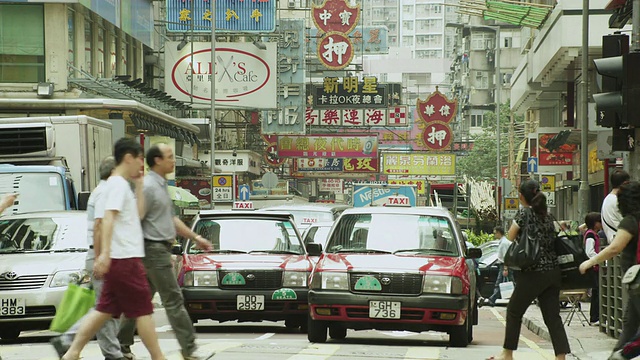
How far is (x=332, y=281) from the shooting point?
14273 mm

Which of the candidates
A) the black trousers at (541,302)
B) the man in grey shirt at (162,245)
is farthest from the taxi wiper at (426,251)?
the man in grey shirt at (162,245)

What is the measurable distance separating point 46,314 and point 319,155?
54.4 meters

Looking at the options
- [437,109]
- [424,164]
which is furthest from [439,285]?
[424,164]

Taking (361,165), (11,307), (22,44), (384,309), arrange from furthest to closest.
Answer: (361,165), (22,44), (11,307), (384,309)

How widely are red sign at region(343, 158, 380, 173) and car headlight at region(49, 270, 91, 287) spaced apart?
56.4m

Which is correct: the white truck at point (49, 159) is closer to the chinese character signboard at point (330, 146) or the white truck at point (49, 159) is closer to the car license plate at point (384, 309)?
the car license plate at point (384, 309)

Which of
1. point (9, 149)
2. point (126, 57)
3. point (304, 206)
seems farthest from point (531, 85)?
point (9, 149)

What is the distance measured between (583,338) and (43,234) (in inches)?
265

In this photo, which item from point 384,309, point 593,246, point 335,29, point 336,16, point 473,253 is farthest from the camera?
point 335,29

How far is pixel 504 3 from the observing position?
131ft

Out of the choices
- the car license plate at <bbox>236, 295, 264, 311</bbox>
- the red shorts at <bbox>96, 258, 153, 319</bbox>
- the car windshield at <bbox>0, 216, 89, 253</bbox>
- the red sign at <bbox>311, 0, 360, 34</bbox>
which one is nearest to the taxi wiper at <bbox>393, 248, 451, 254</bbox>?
the car license plate at <bbox>236, 295, 264, 311</bbox>

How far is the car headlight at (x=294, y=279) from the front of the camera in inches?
643

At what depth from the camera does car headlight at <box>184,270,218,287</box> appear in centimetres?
1619

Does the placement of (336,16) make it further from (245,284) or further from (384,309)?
(384,309)
